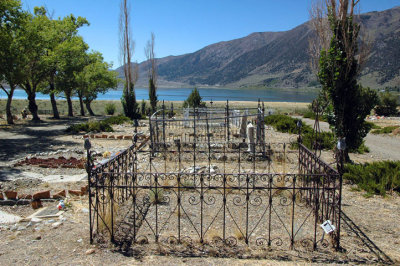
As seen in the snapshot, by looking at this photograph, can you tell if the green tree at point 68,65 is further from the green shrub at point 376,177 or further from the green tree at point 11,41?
the green shrub at point 376,177

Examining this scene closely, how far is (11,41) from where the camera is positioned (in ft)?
61.6

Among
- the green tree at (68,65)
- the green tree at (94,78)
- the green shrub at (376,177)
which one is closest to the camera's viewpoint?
the green shrub at (376,177)

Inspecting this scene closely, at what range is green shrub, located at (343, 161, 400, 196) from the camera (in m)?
8.08

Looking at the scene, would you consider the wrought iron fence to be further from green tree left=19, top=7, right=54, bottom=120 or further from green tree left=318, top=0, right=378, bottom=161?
green tree left=19, top=7, right=54, bottom=120

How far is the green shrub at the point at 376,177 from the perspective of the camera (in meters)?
8.08

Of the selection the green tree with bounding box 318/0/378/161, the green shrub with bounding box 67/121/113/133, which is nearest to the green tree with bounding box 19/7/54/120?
the green shrub with bounding box 67/121/113/133

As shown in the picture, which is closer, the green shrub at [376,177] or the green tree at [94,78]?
the green shrub at [376,177]

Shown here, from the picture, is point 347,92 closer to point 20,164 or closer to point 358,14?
point 358,14

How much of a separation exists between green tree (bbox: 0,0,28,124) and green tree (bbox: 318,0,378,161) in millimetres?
16133

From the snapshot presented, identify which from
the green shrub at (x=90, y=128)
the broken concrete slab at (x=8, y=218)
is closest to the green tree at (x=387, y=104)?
the green shrub at (x=90, y=128)

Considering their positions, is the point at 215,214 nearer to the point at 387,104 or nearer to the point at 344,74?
the point at 344,74

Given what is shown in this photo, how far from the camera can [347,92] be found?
10719 mm

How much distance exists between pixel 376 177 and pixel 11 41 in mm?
19101

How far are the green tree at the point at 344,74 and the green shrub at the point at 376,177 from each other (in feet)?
5.69
